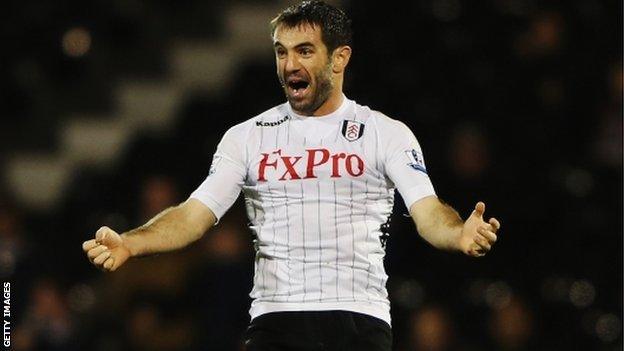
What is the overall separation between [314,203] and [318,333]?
0.47 metres

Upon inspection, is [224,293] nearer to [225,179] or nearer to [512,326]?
[512,326]

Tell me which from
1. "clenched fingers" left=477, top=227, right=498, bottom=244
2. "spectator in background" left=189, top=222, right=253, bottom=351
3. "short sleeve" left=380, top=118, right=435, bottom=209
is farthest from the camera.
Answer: "spectator in background" left=189, top=222, right=253, bottom=351

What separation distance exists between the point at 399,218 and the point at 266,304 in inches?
139

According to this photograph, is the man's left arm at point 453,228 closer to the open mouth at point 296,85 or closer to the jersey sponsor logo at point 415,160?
the jersey sponsor logo at point 415,160

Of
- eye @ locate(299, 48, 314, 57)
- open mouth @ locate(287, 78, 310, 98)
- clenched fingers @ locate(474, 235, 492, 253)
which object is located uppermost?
eye @ locate(299, 48, 314, 57)

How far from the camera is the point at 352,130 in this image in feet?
15.0

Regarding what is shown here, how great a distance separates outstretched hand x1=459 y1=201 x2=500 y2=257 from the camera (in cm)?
394

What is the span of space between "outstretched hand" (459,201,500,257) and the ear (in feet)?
3.11

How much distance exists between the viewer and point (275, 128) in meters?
4.63

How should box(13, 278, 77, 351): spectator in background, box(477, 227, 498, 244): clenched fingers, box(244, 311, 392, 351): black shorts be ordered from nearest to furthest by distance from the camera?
1. box(477, 227, 498, 244): clenched fingers
2. box(244, 311, 392, 351): black shorts
3. box(13, 278, 77, 351): spectator in background

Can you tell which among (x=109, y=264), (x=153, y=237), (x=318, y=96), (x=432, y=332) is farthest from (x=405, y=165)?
(x=432, y=332)

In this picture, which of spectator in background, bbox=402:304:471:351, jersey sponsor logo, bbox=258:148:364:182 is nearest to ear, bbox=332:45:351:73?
jersey sponsor logo, bbox=258:148:364:182

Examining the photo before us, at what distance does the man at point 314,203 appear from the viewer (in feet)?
14.2

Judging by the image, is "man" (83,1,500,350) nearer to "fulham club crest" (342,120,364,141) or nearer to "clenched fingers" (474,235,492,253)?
"fulham club crest" (342,120,364,141)
